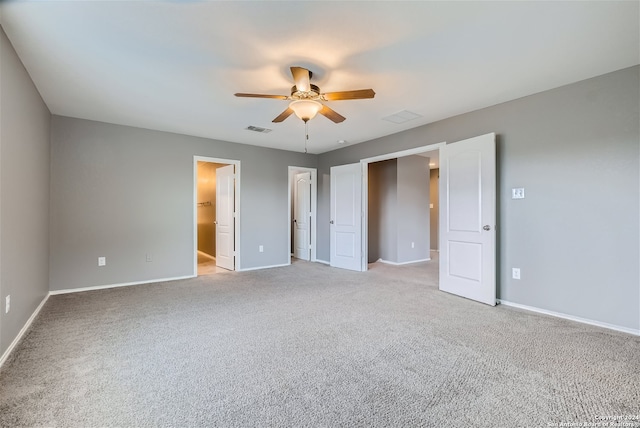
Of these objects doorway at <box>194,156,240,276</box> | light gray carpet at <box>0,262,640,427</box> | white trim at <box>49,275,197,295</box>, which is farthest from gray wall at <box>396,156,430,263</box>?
white trim at <box>49,275,197,295</box>

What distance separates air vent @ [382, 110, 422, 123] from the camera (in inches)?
154

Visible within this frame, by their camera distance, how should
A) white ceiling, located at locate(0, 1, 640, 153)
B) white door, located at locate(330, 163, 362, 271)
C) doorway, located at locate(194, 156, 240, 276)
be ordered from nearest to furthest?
1. white ceiling, located at locate(0, 1, 640, 153)
2. doorway, located at locate(194, 156, 240, 276)
3. white door, located at locate(330, 163, 362, 271)

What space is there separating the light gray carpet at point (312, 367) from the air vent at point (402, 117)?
250cm

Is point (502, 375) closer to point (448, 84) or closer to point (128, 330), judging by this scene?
point (448, 84)

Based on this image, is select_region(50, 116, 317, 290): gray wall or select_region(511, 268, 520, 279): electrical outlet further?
select_region(50, 116, 317, 290): gray wall

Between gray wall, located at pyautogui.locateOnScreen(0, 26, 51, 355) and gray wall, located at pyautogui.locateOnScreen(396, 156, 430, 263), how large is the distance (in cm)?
580

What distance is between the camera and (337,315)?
3152 millimetres

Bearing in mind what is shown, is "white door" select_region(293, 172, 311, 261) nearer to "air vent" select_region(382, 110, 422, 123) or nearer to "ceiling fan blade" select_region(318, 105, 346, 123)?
"air vent" select_region(382, 110, 422, 123)

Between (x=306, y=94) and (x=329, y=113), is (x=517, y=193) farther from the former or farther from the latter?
(x=306, y=94)

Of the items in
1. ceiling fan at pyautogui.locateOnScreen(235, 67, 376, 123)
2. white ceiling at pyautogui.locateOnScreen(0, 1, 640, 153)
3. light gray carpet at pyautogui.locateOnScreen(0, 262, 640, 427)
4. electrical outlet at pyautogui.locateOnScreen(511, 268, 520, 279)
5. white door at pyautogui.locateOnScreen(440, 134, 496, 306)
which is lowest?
light gray carpet at pyautogui.locateOnScreen(0, 262, 640, 427)

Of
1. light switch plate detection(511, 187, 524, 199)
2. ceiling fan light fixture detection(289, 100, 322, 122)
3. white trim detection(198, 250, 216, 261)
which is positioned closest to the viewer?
→ ceiling fan light fixture detection(289, 100, 322, 122)

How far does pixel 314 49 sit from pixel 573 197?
9.94 feet

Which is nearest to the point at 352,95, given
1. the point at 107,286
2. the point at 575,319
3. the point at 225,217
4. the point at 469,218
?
the point at 469,218

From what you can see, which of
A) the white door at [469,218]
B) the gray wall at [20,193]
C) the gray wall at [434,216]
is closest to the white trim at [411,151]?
the white door at [469,218]
